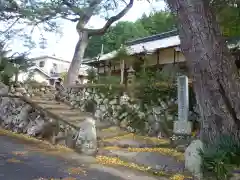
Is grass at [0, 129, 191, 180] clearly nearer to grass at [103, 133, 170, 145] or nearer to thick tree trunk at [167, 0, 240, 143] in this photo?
grass at [103, 133, 170, 145]

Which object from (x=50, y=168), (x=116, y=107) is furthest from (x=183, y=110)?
(x=50, y=168)

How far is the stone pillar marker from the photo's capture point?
28.7 ft

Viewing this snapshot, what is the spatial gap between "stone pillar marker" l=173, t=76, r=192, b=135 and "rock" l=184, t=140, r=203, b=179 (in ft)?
9.25

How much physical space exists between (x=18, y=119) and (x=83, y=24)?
853cm

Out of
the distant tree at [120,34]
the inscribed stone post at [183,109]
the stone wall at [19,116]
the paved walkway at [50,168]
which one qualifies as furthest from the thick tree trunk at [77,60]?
the paved walkway at [50,168]

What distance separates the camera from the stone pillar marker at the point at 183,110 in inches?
344

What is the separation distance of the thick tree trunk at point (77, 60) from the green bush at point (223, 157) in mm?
12824

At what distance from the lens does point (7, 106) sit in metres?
12.2

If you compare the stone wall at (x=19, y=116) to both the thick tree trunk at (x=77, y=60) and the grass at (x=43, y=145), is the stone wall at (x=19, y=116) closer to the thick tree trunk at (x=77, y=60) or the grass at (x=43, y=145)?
the grass at (x=43, y=145)

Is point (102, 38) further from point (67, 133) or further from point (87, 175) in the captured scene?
→ point (87, 175)

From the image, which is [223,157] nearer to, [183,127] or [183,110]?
[183,127]

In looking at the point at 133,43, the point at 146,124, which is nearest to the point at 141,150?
the point at 146,124

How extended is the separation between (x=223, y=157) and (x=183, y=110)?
4.10 m

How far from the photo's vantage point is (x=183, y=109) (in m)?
8.88
